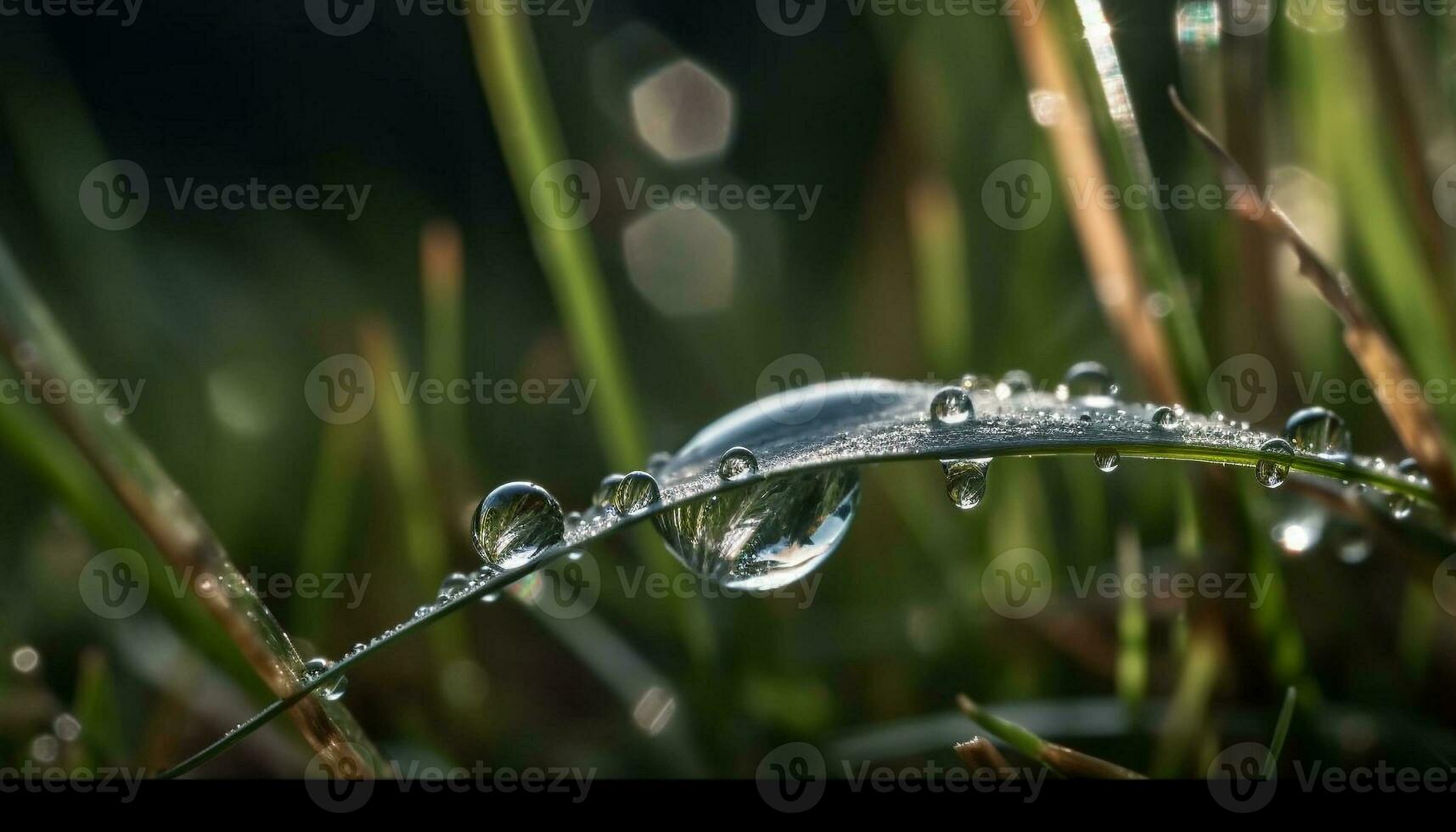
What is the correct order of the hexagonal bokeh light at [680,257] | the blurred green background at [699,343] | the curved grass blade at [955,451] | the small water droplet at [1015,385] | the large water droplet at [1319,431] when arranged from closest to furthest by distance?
the curved grass blade at [955,451] → the large water droplet at [1319,431] → the small water droplet at [1015,385] → the blurred green background at [699,343] → the hexagonal bokeh light at [680,257]

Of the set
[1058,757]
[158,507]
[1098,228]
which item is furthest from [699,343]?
[1058,757]

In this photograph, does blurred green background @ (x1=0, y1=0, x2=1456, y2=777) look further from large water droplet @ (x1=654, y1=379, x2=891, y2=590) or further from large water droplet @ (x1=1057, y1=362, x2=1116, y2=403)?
large water droplet @ (x1=654, y1=379, x2=891, y2=590)

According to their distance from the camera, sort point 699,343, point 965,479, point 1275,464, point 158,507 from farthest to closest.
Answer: point 699,343 → point 158,507 → point 965,479 → point 1275,464

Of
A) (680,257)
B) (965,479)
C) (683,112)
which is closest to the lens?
(965,479)

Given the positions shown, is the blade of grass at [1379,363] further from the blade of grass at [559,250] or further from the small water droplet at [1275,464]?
the blade of grass at [559,250]

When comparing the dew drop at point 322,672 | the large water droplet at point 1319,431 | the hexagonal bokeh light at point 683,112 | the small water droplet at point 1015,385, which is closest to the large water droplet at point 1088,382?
the small water droplet at point 1015,385

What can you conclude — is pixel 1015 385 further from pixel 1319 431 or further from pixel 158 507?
pixel 158 507
